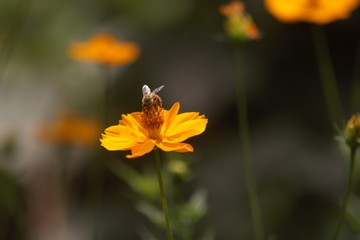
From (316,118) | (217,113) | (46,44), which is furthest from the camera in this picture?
(46,44)

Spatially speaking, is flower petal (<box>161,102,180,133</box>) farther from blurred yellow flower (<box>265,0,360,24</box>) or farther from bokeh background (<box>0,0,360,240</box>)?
bokeh background (<box>0,0,360,240</box>)

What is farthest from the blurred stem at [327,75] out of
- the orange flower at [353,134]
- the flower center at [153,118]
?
the flower center at [153,118]

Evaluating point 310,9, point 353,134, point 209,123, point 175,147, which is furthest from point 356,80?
point 175,147

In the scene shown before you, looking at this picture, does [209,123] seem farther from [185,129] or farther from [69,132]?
[185,129]

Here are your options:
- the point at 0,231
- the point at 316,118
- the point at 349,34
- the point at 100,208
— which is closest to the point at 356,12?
the point at 349,34

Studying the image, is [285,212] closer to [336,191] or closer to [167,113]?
[336,191]

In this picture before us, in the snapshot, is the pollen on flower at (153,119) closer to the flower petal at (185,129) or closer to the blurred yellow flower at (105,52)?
the flower petal at (185,129)

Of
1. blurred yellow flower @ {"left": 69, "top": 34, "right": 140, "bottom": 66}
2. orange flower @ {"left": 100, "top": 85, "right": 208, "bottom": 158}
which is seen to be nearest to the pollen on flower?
orange flower @ {"left": 100, "top": 85, "right": 208, "bottom": 158}
